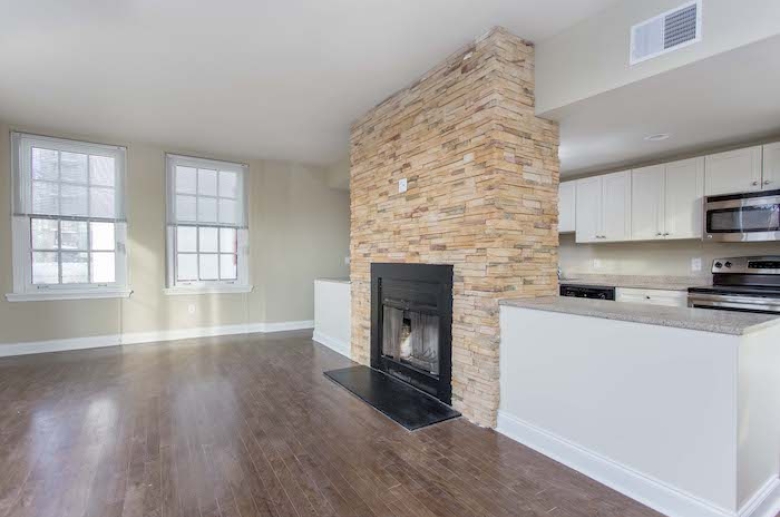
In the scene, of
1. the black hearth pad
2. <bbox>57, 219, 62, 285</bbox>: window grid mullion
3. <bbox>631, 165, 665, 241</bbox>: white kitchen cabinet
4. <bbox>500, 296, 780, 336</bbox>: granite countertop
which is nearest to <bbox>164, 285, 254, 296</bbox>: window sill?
<bbox>57, 219, 62, 285</bbox>: window grid mullion

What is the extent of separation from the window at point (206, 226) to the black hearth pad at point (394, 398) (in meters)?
2.79

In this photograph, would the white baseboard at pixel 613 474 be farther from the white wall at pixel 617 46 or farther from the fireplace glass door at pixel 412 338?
the white wall at pixel 617 46

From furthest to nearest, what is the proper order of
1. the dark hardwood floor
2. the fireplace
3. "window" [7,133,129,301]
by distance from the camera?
1. "window" [7,133,129,301]
2. the fireplace
3. the dark hardwood floor

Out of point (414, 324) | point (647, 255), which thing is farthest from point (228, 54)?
point (647, 255)

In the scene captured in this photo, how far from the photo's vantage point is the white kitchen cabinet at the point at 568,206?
499cm

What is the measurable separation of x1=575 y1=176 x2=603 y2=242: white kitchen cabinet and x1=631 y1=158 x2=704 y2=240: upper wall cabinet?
401 mm

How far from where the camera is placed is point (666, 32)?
210 cm

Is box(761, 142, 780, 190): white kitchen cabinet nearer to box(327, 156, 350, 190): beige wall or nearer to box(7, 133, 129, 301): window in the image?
box(327, 156, 350, 190): beige wall

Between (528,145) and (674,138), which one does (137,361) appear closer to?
(528,145)

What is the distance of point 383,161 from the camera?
3.82m

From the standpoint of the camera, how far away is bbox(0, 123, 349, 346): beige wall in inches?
180

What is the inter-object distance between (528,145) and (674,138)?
1802 millimetres

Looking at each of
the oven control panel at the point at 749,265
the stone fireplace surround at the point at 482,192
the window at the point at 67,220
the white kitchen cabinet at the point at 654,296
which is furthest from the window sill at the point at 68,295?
the oven control panel at the point at 749,265

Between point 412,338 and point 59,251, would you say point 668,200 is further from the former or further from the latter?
point 59,251
